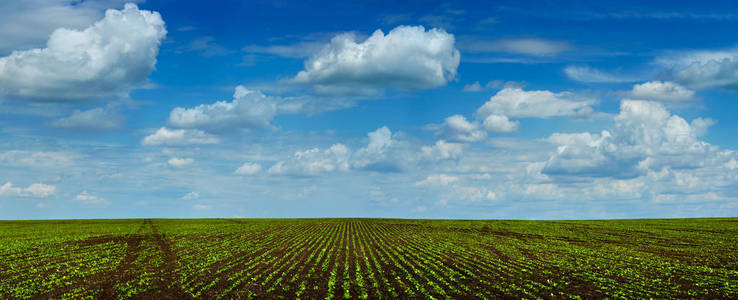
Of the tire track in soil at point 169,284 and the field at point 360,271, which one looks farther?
the field at point 360,271

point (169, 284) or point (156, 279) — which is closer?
point (169, 284)

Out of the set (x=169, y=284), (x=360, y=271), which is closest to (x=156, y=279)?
(x=169, y=284)

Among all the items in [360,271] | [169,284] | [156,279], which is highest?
[360,271]

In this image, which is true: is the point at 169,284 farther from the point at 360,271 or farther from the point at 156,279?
the point at 360,271

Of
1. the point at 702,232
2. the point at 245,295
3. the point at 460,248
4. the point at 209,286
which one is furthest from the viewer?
the point at 702,232

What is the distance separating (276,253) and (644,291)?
97.9 feet

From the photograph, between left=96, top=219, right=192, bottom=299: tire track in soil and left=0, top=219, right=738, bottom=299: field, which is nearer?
left=96, top=219, right=192, bottom=299: tire track in soil

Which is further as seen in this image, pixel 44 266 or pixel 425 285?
pixel 44 266

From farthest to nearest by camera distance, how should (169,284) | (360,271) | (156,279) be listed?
(360,271), (156,279), (169,284)

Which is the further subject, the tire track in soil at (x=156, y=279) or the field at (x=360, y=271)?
the field at (x=360, y=271)

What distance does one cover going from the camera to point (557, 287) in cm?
3052

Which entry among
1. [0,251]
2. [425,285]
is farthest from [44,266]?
[425,285]

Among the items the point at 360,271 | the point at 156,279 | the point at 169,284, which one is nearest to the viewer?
the point at 169,284

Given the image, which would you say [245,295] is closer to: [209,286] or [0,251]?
[209,286]
